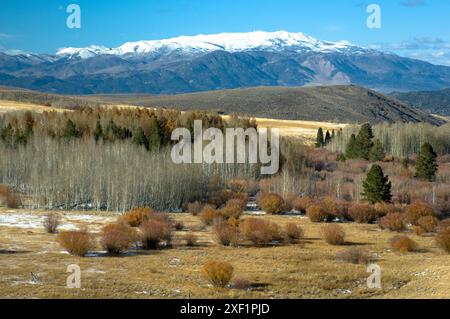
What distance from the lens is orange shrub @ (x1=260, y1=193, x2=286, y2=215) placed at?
60.8 m

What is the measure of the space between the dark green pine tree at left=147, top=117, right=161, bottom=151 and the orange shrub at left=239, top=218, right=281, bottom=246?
110 ft

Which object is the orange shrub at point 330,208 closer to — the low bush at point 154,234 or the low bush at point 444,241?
the low bush at point 444,241

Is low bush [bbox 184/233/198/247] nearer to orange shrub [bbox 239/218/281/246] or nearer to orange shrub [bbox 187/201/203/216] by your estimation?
orange shrub [bbox 239/218/281/246]

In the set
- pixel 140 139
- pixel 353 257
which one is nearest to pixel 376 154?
pixel 140 139

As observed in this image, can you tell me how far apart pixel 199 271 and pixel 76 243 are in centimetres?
769

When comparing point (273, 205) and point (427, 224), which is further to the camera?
point (273, 205)

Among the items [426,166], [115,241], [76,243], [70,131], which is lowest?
[115,241]

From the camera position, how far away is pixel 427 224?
167 ft

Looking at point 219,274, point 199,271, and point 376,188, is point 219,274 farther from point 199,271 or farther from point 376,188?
point 376,188

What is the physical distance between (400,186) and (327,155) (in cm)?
3026

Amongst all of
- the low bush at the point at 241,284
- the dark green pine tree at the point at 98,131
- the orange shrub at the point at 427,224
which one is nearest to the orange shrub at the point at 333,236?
the orange shrub at the point at 427,224

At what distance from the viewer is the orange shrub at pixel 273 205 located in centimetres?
6075

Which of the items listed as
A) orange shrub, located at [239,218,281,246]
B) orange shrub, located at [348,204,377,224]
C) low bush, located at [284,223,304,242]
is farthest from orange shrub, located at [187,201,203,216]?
orange shrub, located at [348,204,377,224]

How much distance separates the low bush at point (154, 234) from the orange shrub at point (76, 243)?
464cm
